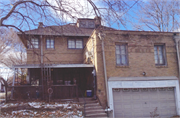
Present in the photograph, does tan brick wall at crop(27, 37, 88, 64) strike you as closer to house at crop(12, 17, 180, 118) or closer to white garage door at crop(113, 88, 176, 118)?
house at crop(12, 17, 180, 118)

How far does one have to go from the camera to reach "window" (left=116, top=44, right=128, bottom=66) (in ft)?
41.5

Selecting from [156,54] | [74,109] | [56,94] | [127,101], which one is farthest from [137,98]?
[56,94]

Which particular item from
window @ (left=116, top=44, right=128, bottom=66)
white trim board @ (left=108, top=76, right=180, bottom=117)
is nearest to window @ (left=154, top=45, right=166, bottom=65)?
white trim board @ (left=108, top=76, right=180, bottom=117)

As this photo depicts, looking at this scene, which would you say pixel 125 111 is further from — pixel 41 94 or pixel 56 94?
pixel 41 94

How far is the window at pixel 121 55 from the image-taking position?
1266 centimetres

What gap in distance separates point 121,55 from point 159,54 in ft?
10.4

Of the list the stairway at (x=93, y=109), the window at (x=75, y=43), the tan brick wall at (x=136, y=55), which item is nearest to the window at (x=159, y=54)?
the tan brick wall at (x=136, y=55)

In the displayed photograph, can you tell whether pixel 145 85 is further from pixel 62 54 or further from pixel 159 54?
pixel 62 54

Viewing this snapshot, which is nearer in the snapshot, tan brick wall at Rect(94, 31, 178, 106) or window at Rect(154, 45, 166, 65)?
tan brick wall at Rect(94, 31, 178, 106)

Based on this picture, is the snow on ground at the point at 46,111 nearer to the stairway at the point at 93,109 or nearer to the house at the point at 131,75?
the stairway at the point at 93,109

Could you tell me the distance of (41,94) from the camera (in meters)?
12.7

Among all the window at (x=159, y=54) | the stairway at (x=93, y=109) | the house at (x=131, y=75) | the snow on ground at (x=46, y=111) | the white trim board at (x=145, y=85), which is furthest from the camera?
the window at (x=159, y=54)

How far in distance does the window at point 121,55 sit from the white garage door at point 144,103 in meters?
2.05

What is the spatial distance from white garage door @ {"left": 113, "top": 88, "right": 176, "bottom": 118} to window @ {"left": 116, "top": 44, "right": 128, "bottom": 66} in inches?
80.9
